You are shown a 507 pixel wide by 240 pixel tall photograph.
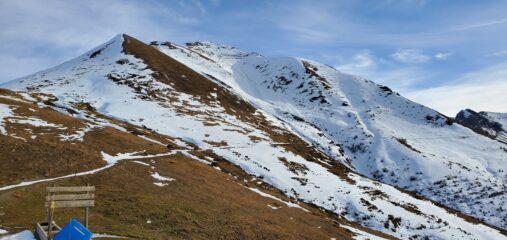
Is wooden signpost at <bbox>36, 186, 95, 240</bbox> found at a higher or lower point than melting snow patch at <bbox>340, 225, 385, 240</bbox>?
higher

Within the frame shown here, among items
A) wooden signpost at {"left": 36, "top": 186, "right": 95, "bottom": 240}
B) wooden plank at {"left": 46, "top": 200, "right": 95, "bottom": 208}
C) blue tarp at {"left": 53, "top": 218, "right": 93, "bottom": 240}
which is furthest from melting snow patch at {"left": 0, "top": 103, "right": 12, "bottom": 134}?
blue tarp at {"left": 53, "top": 218, "right": 93, "bottom": 240}

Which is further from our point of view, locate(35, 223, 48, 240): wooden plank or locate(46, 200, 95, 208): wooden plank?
locate(35, 223, 48, 240): wooden plank

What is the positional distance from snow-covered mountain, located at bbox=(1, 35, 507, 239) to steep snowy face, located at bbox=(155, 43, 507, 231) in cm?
32

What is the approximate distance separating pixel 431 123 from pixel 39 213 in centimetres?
11151

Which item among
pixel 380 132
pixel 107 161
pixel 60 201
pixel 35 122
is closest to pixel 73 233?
pixel 60 201

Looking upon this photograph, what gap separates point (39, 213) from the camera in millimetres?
26469

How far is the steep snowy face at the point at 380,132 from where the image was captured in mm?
74938

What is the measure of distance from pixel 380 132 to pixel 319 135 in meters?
16.2

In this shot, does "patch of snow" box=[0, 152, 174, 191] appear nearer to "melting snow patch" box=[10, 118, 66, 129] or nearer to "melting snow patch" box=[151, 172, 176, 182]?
"melting snow patch" box=[151, 172, 176, 182]

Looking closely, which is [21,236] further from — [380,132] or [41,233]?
[380,132]

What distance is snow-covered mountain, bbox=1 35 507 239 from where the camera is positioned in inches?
2183

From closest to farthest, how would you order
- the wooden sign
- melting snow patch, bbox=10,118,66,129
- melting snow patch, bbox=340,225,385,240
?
the wooden sign → melting snow patch, bbox=340,225,385,240 → melting snow patch, bbox=10,118,66,129

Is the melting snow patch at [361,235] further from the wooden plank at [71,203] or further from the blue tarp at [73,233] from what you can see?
the blue tarp at [73,233]

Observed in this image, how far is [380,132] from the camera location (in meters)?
107
